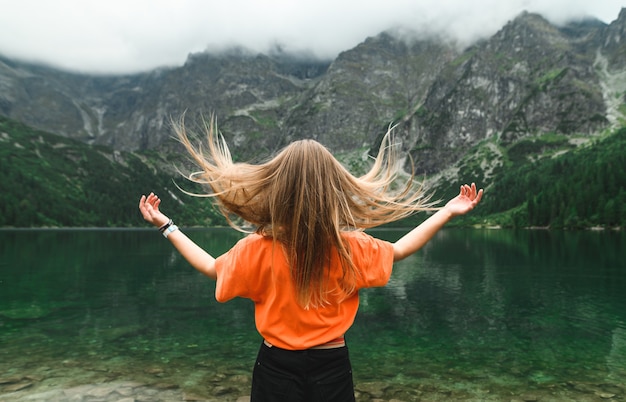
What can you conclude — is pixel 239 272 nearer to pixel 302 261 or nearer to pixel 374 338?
pixel 302 261

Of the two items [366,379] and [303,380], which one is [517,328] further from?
[303,380]

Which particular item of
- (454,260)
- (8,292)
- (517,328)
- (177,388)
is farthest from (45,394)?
(454,260)

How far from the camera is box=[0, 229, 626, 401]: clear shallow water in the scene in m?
14.5

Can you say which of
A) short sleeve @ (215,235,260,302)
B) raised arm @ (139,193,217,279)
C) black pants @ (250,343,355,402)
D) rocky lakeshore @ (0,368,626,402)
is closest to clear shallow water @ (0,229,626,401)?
rocky lakeshore @ (0,368,626,402)

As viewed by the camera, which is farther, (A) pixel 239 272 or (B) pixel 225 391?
(B) pixel 225 391

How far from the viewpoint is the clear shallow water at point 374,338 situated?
1447cm

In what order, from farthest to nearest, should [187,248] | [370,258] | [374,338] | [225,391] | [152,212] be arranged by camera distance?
1. [374,338]
2. [225,391]
3. [152,212]
4. [187,248]
5. [370,258]

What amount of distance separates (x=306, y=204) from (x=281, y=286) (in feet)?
2.36

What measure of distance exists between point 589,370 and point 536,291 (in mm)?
19628

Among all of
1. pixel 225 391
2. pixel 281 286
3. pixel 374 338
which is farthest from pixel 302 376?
pixel 374 338

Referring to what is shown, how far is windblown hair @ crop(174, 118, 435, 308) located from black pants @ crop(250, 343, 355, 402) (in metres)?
0.44

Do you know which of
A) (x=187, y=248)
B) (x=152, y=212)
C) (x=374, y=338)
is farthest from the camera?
(x=374, y=338)

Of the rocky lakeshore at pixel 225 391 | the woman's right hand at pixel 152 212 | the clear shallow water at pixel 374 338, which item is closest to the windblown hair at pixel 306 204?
the woman's right hand at pixel 152 212

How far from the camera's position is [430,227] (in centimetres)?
400
